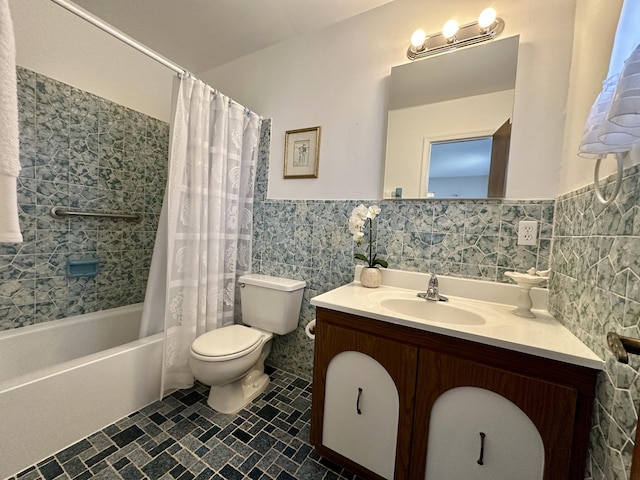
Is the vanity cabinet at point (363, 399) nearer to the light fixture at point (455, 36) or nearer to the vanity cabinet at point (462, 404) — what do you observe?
the vanity cabinet at point (462, 404)

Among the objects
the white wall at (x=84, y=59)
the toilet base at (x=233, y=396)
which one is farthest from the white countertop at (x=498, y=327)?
the white wall at (x=84, y=59)

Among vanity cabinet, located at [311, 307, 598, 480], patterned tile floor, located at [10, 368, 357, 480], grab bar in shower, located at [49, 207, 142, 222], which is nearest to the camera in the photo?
vanity cabinet, located at [311, 307, 598, 480]

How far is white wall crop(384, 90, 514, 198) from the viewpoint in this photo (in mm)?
1189

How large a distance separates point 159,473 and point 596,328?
1.67 meters

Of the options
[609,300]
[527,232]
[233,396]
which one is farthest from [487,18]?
[233,396]

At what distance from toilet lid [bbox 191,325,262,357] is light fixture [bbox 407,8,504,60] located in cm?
186

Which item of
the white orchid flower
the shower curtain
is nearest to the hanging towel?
the shower curtain

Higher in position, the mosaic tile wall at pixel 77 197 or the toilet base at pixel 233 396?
the mosaic tile wall at pixel 77 197

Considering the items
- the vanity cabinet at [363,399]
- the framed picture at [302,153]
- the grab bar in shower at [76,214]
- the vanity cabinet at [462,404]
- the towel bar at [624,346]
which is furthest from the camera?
the framed picture at [302,153]

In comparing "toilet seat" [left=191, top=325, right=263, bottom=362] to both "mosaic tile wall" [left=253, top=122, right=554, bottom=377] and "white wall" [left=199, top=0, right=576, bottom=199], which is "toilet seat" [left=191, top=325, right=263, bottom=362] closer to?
"mosaic tile wall" [left=253, top=122, right=554, bottom=377]

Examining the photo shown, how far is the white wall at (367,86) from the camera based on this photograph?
1100 millimetres

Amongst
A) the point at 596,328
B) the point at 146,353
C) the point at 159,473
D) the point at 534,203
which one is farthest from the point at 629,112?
the point at 146,353

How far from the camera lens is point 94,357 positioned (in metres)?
1.22

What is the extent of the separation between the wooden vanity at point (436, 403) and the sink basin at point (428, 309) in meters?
0.23
